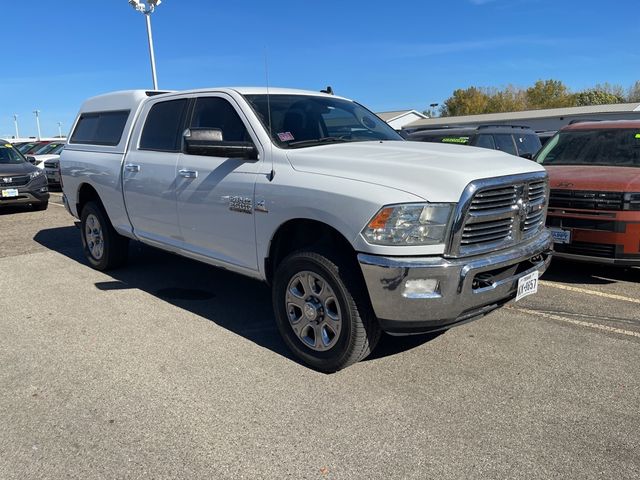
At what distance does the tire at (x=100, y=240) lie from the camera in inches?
255

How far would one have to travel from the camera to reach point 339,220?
11.4 ft

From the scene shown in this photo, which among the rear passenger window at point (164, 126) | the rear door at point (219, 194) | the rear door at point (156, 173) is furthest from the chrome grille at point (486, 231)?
the rear passenger window at point (164, 126)

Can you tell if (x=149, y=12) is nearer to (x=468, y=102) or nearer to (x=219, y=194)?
(x=219, y=194)

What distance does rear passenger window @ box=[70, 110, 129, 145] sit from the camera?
623 cm

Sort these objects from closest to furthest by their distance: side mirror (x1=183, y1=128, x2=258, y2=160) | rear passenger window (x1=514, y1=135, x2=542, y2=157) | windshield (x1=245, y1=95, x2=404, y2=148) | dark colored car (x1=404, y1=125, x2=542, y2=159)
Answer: side mirror (x1=183, y1=128, x2=258, y2=160) → windshield (x1=245, y1=95, x2=404, y2=148) → dark colored car (x1=404, y1=125, x2=542, y2=159) → rear passenger window (x1=514, y1=135, x2=542, y2=157)

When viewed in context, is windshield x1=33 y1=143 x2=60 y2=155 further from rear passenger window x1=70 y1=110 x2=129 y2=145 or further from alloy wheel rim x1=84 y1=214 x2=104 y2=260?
alloy wheel rim x1=84 y1=214 x2=104 y2=260

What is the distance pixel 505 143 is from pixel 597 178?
160 inches

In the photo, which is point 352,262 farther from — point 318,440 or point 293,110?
point 293,110

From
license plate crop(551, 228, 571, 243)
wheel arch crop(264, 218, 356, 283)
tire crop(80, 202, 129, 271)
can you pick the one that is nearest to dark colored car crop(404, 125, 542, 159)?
license plate crop(551, 228, 571, 243)

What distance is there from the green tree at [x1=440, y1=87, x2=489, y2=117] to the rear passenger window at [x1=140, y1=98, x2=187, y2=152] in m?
79.3

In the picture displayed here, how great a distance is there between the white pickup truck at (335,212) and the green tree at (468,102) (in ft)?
261

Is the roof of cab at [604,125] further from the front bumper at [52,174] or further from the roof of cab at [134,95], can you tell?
the front bumper at [52,174]

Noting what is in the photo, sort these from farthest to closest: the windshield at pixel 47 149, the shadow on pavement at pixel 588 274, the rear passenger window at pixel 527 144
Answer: the windshield at pixel 47 149
the rear passenger window at pixel 527 144
the shadow on pavement at pixel 588 274

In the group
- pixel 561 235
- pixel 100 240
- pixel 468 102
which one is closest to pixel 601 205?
pixel 561 235
